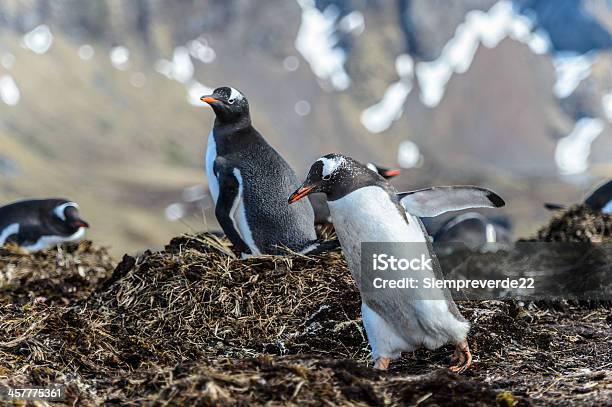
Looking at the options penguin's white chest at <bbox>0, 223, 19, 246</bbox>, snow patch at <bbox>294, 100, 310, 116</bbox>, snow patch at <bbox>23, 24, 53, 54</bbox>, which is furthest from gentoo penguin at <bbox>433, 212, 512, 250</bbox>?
snow patch at <bbox>294, 100, 310, 116</bbox>

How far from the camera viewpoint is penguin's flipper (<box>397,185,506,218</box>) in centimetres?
429

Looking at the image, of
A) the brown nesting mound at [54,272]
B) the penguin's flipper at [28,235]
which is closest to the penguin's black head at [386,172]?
the brown nesting mound at [54,272]

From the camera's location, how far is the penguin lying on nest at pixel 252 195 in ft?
19.8

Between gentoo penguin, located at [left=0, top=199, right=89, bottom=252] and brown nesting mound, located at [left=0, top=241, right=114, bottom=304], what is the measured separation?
1.68m

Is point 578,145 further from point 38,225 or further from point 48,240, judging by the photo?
point 48,240

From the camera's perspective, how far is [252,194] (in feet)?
20.0

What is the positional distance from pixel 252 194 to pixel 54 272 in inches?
117

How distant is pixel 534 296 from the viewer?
19.1 feet

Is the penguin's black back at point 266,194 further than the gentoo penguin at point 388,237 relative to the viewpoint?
Yes

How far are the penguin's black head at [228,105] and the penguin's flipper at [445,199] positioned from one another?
2330 mm

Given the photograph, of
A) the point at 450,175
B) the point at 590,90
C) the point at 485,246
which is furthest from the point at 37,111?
the point at 485,246

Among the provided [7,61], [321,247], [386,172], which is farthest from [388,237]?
[7,61]

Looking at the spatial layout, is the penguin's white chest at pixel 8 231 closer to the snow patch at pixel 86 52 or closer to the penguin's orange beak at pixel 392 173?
the penguin's orange beak at pixel 392 173

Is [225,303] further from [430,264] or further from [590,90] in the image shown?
[590,90]
